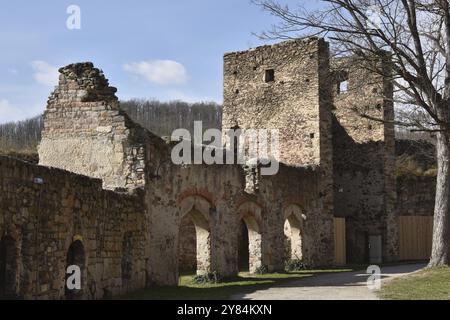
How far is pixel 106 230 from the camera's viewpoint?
12617mm

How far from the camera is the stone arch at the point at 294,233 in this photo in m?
22.0

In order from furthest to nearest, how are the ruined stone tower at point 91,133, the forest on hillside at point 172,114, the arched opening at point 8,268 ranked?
the forest on hillside at point 172,114
the ruined stone tower at point 91,133
the arched opening at point 8,268

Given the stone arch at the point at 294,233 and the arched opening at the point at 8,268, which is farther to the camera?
the stone arch at the point at 294,233

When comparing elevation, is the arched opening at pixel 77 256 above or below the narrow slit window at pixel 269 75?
below

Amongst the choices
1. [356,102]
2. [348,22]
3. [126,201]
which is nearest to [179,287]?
[126,201]

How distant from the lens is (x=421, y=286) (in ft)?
45.1

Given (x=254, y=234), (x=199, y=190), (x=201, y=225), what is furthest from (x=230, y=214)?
(x=254, y=234)

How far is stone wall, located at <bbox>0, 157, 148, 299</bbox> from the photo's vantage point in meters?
9.35

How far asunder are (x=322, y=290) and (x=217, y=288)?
2.64 meters

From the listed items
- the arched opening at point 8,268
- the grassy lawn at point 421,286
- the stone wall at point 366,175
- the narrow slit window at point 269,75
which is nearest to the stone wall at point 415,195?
the stone wall at point 366,175

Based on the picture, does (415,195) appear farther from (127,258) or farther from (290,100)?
(127,258)

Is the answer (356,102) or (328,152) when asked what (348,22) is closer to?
(328,152)

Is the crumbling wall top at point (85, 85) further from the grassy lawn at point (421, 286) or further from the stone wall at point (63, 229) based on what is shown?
the grassy lawn at point (421, 286)

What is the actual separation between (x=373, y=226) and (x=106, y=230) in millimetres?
15169
